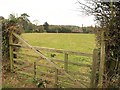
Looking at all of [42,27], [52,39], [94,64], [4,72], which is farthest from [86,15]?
[52,39]

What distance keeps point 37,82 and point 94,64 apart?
2509 millimetres

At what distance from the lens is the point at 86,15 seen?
6715 mm

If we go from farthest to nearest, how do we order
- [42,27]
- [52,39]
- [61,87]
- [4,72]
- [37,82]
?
[52,39] < [42,27] < [4,72] < [37,82] < [61,87]

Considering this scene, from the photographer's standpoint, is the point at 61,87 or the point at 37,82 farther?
the point at 37,82

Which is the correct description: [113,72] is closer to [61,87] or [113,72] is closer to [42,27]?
[61,87]

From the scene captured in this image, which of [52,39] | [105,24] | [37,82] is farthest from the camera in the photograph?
[52,39]

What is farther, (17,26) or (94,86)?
(17,26)

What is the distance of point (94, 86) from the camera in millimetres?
6715

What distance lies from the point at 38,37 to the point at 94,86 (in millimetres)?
13904

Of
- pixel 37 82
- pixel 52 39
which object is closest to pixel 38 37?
pixel 52 39

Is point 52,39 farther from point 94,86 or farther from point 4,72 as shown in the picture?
point 94,86

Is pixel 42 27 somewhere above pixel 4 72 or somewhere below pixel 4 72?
above

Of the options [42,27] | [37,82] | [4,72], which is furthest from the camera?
[42,27]

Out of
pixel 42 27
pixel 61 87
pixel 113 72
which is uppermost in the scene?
pixel 42 27
